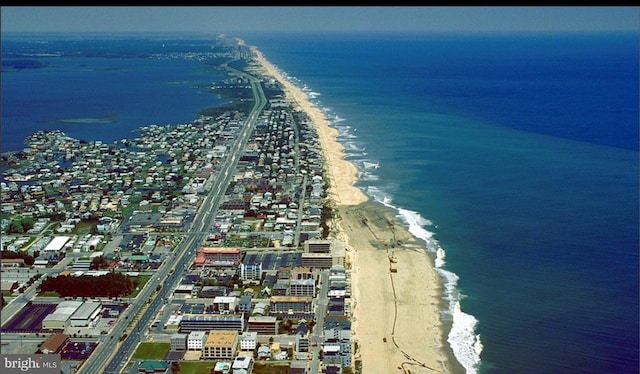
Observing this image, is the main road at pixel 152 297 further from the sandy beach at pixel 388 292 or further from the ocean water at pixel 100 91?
the ocean water at pixel 100 91

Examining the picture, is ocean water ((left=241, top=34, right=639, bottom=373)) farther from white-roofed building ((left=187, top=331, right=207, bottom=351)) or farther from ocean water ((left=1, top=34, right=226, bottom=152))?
ocean water ((left=1, top=34, right=226, bottom=152))

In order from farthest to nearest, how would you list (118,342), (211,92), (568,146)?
(211,92)
(568,146)
(118,342)

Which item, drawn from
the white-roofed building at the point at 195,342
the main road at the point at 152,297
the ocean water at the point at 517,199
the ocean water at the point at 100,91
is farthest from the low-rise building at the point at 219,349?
the ocean water at the point at 100,91

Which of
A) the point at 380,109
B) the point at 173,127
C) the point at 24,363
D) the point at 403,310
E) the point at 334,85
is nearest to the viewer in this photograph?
the point at 24,363

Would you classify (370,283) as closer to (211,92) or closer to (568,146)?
(568,146)

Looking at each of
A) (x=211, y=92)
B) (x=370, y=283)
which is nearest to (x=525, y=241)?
(x=370, y=283)

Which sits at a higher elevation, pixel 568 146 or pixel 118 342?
pixel 568 146

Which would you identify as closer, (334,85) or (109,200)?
(109,200)
